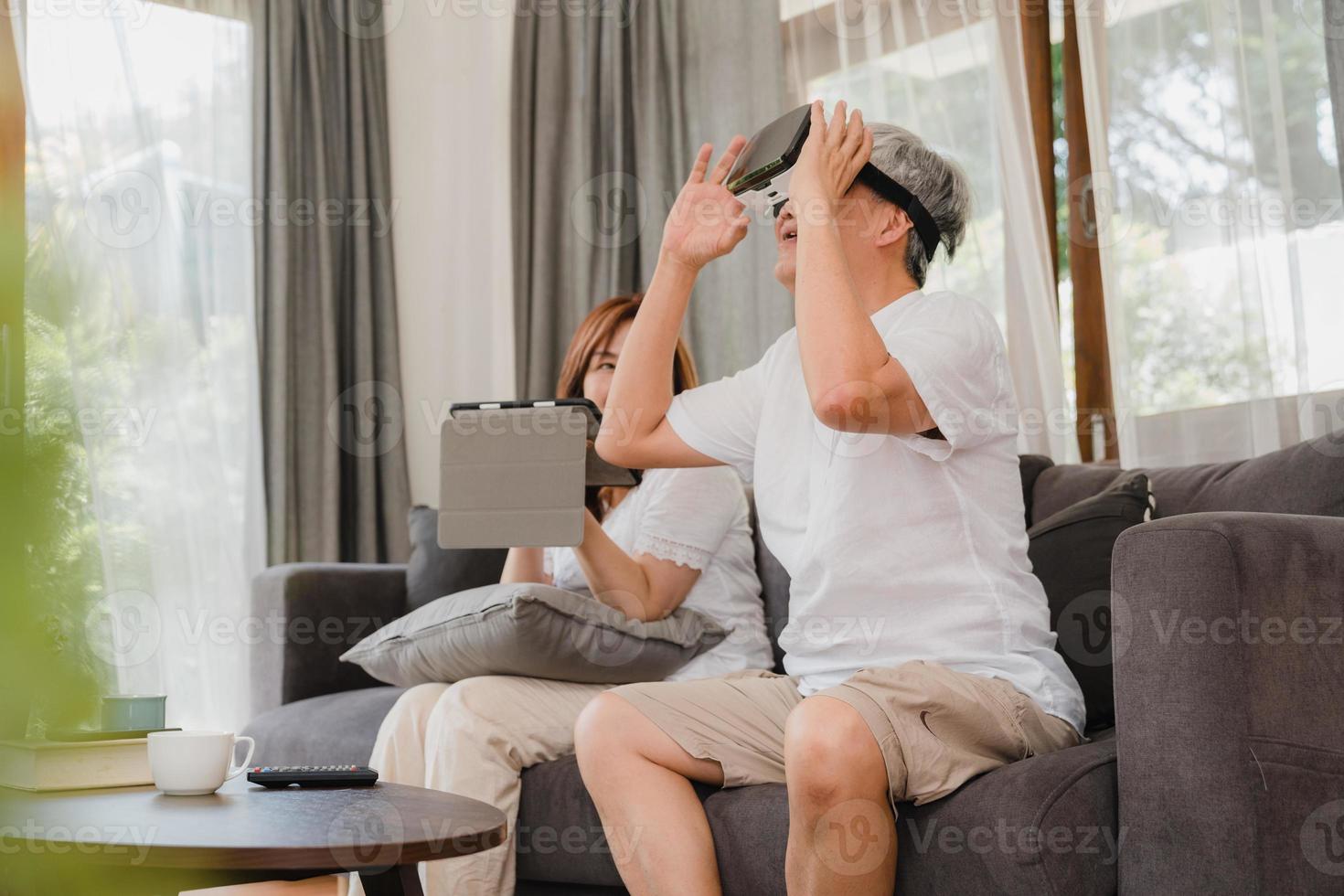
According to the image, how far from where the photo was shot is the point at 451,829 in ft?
3.34

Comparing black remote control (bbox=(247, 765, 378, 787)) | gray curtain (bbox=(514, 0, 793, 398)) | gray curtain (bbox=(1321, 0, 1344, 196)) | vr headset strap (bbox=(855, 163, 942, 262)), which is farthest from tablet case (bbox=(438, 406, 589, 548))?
gray curtain (bbox=(514, 0, 793, 398))

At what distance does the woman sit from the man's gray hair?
56 centimetres

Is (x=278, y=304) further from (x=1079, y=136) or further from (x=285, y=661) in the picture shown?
(x=1079, y=136)

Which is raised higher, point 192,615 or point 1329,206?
point 1329,206

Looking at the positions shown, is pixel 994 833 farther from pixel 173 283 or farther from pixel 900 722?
pixel 173 283

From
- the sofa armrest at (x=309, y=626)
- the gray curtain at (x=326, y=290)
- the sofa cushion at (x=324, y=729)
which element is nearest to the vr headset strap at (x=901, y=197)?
the sofa cushion at (x=324, y=729)

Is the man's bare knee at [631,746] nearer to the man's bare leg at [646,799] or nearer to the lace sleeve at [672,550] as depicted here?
the man's bare leg at [646,799]

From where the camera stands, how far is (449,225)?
3.64 metres

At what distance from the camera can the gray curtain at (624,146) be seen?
320 centimetres

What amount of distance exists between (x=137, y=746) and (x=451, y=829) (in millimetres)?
480

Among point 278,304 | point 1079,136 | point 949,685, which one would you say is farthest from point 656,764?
point 278,304

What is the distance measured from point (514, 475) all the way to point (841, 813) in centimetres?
67

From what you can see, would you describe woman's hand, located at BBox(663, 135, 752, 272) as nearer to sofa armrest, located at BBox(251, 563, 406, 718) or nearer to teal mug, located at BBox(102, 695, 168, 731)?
teal mug, located at BBox(102, 695, 168, 731)

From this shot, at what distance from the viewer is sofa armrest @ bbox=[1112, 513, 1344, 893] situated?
3.59 ft
